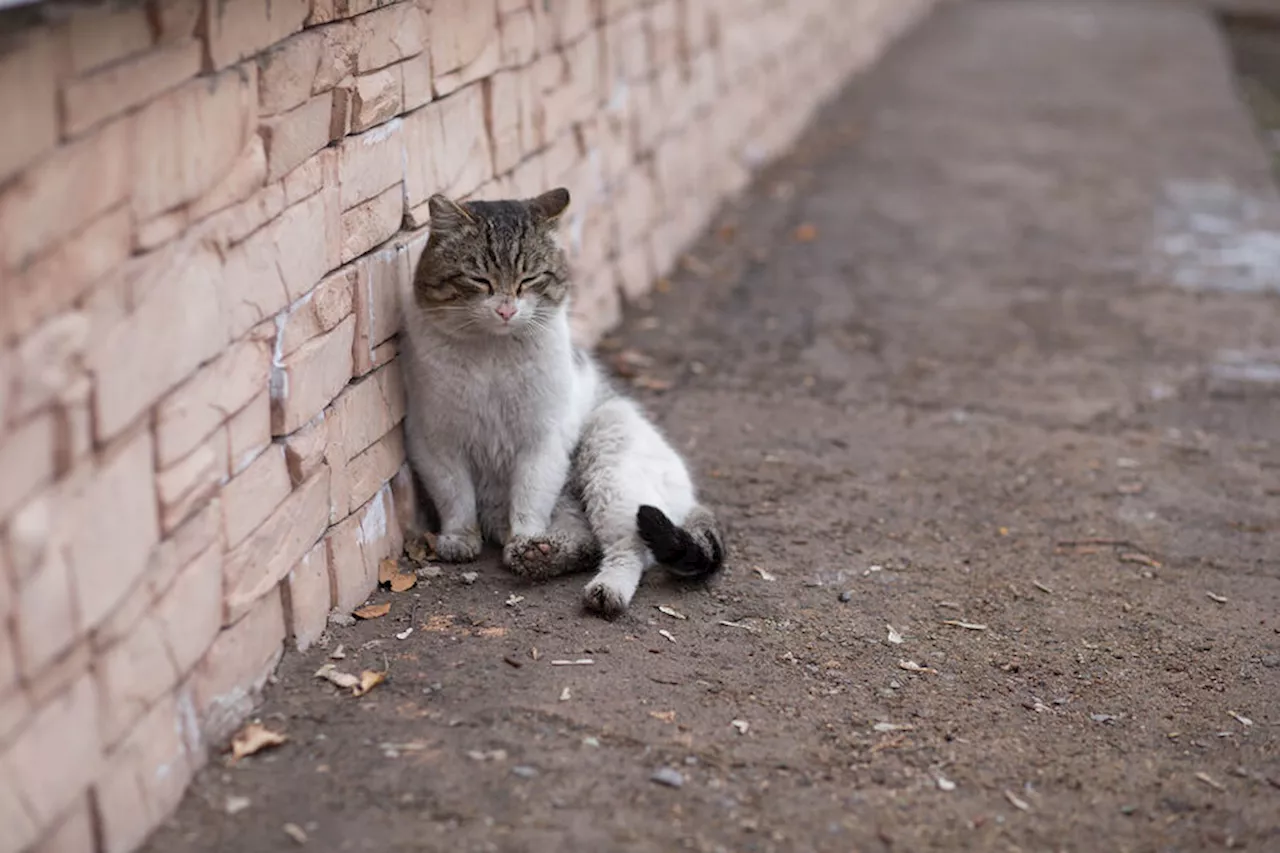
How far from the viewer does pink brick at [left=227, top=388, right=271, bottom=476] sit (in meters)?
3.51

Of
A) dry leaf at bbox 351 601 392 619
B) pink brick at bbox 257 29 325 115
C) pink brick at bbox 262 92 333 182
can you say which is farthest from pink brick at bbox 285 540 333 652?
pink brick at bbox 257 29 325 115

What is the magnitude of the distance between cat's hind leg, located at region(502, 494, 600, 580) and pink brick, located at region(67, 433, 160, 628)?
1568mm

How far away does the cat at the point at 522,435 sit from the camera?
176 inches

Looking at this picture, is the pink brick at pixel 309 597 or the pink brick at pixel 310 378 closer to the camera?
the pink brick at pixel 310 378

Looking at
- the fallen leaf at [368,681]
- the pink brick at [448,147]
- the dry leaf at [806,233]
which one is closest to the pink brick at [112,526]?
the fallen leaf at [368,681]

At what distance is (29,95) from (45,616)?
953mm

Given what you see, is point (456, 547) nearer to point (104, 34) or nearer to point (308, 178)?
point (308, 178)

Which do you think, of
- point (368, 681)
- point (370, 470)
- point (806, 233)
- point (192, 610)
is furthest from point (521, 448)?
point (806, 233)

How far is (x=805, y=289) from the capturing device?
8.04 meters

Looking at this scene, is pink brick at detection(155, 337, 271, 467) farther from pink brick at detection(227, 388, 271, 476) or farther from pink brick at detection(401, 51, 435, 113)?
pink brick at detection(401, 51, 435, 113)

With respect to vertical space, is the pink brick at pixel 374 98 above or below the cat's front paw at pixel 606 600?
above

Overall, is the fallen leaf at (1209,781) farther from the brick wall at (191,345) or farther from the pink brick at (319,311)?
the pink brick at (319,311)

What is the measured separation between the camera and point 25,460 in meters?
2.66

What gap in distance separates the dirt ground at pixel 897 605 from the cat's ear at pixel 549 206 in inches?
44.4
